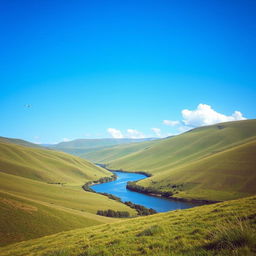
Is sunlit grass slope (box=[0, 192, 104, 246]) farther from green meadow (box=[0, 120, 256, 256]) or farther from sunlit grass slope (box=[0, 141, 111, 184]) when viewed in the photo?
sunlit grass slope (box=[0, 141, 111, 184])

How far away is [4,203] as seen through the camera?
135 feet

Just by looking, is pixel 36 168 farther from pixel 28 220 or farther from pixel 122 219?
pixel 28 220

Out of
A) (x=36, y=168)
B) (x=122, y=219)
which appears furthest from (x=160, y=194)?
(x=36, y=168)

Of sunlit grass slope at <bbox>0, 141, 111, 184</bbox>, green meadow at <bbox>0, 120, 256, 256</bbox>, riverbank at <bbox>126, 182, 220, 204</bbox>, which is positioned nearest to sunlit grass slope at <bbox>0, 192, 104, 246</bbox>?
green meadow at <bbox>0, 120, 256, 256</bbox>

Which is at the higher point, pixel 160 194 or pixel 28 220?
pixel 28 220

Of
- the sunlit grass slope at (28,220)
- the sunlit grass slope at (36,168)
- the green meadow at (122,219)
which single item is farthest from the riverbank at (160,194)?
the sunlit grass slope at (28,220)

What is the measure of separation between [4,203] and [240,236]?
4877cm

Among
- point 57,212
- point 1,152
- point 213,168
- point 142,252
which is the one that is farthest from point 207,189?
point 1,152

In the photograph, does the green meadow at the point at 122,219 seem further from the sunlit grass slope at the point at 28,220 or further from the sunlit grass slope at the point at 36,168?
the sunlit grass slope at the point at 36,168

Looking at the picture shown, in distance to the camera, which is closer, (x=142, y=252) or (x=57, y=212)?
(x=142, y=252)

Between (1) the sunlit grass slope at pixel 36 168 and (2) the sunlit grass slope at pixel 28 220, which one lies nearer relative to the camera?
(2) the sunlit grass slope at pixel 28 220

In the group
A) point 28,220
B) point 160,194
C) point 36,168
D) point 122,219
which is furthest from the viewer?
point 36,168

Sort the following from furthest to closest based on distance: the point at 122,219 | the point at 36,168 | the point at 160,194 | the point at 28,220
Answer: the point at 36,168, the point at 160,194, the point at 122,219, the point at 28,220

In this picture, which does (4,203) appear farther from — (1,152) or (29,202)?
(1,152)
